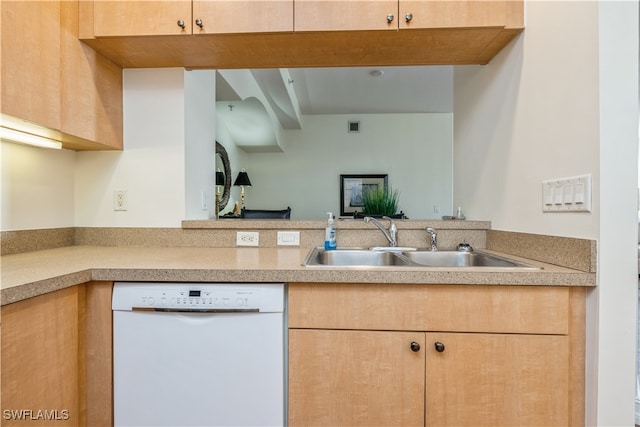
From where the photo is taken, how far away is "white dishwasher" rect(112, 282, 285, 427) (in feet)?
3.22

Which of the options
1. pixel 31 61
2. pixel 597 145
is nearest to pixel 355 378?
pixel 597 145

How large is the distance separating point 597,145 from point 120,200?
1914 mm

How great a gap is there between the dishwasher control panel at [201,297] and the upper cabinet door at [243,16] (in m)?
0.98

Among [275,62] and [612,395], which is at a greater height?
[275,62]

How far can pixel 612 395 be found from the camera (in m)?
0.89

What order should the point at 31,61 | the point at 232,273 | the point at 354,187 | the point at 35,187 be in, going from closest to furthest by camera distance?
the point at 232,273
the point at 31,61
the point at 35,187
the point at 354,187

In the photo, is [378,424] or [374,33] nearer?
[378,424]

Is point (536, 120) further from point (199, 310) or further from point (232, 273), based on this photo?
point (199, 310)

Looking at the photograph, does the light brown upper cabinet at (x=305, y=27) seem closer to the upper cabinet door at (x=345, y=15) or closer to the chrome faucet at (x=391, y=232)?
the upper cabinet door at (x=345, y=15)

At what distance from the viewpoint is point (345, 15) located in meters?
1.23

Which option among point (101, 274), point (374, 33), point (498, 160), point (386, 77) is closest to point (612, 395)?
point (498, 160)

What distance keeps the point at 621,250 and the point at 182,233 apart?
65.1 inches

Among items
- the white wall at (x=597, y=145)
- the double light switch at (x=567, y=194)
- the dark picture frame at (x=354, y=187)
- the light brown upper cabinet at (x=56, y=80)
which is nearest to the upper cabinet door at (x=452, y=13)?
the white wall at (x=597, y=145)

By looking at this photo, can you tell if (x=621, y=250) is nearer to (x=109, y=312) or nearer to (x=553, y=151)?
(x=553, y=151)
